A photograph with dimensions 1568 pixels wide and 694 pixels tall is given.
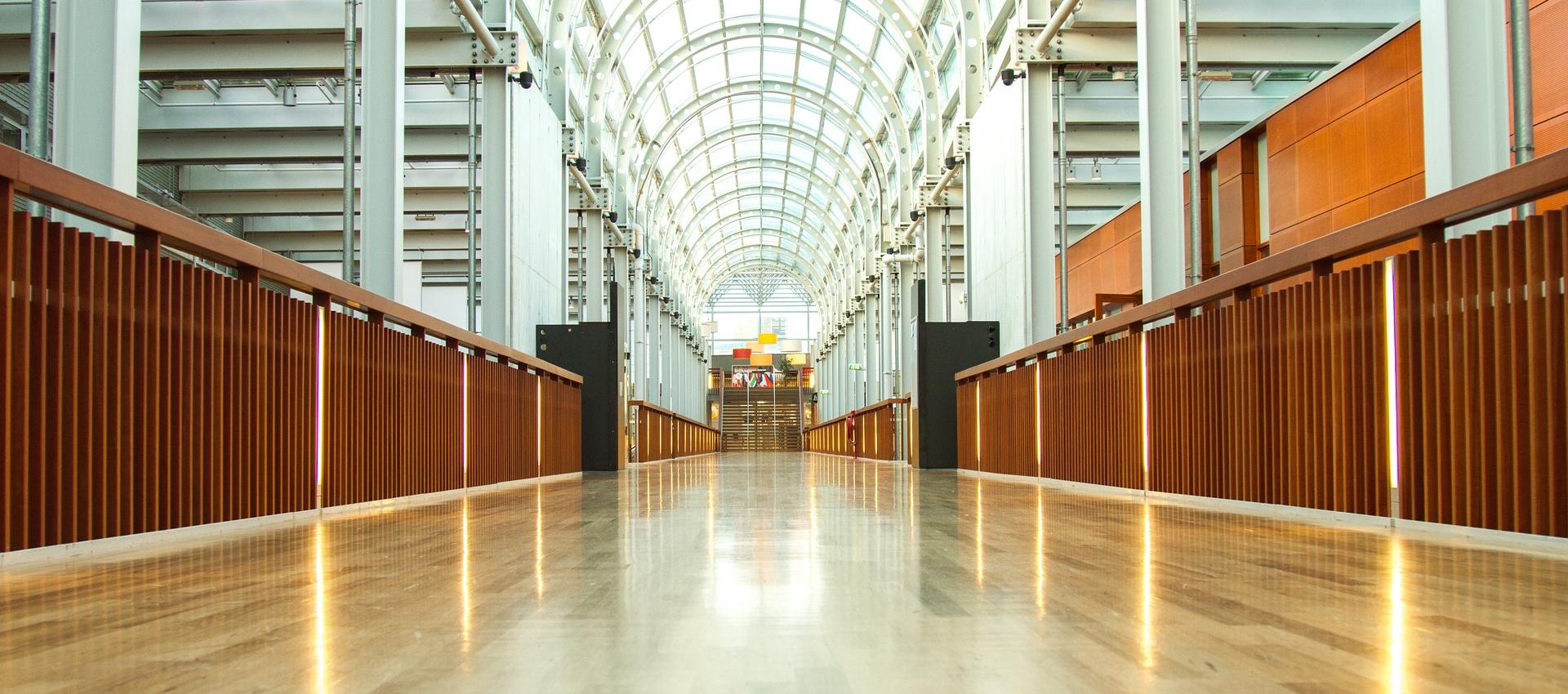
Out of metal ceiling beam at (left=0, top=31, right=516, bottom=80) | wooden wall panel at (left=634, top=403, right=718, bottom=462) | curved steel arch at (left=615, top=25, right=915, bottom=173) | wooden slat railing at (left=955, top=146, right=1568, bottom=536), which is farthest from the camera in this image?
curved steel arch at (left=615, top=25, right=915, bottom=173)

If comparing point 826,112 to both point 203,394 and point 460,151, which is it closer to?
point 460,151

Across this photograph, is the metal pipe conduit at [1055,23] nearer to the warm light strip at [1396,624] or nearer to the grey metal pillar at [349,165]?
the grey metal pillar at [349,165]

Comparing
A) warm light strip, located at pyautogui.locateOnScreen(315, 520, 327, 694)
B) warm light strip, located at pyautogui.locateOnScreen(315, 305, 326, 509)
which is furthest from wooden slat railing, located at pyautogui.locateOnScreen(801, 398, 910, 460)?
warm light strip, located at pyautogui.locateOnScreen(315, 520, 327, 694)

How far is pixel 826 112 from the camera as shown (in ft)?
105

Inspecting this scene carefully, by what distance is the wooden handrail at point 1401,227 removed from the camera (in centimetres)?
354

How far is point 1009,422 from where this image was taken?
11.7 m

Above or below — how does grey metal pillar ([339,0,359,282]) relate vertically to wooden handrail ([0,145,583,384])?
above

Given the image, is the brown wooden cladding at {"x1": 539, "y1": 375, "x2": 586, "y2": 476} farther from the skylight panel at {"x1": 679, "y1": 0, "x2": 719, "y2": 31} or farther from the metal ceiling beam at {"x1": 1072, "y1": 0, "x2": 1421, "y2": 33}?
the skylight panel at {"x1": 679, "y1": 0, "x2": 719, "y2": 31}

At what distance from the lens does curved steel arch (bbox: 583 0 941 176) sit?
70.9ft

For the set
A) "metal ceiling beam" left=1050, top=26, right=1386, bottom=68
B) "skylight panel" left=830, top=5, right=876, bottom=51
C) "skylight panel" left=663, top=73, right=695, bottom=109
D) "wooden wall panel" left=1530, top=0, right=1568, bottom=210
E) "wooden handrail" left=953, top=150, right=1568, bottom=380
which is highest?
"skylight panel" left=830, top=5, right=876, bottom=51

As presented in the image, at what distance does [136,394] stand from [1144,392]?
5929 mm

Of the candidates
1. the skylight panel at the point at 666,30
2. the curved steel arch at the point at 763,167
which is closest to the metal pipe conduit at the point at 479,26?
the skylight panel at the point at 666,30

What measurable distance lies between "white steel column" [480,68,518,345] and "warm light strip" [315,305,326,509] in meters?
8.26

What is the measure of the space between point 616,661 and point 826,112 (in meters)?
31.1
